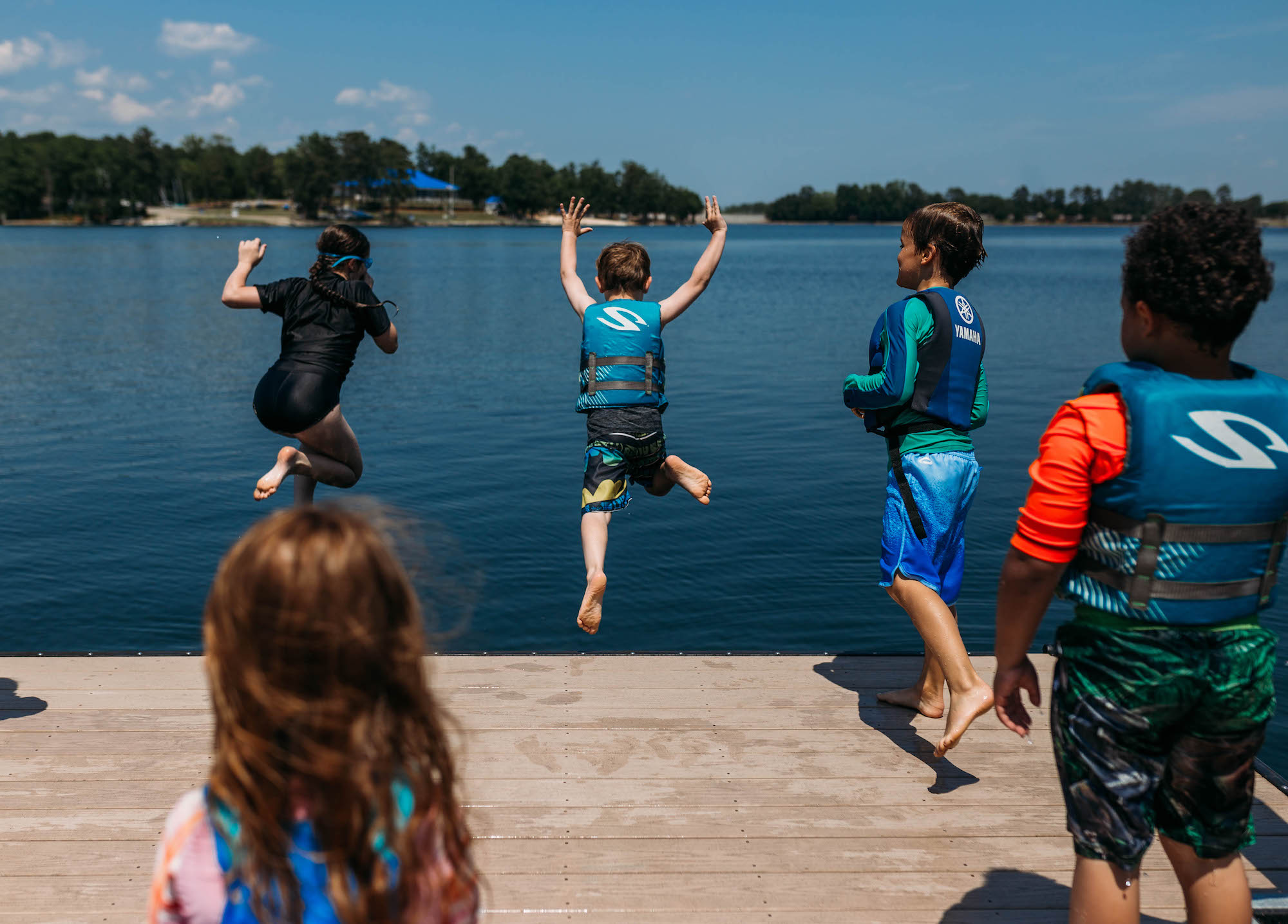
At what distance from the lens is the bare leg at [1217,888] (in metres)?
2.57

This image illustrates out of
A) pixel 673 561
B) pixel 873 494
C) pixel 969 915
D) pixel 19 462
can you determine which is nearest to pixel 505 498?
pixel 673 561

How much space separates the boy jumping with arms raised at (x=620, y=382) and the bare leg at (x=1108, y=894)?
9.95 feet

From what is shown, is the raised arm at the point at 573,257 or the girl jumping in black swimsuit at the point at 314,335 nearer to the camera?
the girl jumping in black swimsuit at the point at 314,335

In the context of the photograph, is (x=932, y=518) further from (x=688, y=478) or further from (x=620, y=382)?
(x=620, y=382)

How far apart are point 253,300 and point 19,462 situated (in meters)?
12.7

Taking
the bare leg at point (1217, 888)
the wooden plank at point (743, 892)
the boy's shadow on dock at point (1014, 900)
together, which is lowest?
the boy's shadow on dock at point (1014, 900)

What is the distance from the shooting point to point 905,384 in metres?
4.36

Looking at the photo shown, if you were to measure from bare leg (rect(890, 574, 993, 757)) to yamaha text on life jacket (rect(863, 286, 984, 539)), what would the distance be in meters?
0.26

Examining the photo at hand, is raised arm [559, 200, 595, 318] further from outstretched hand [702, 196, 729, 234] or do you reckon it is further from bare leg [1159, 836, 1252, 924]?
bare leg [1159, 836, 1252, 924]

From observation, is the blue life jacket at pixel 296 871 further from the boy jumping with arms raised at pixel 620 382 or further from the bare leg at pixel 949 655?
the boy jumping with arms raised at pixel 620 382

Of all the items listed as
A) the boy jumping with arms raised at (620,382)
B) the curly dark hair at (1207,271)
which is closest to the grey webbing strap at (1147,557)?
the curly dark hair at (1207,271)

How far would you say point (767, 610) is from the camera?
10531mm

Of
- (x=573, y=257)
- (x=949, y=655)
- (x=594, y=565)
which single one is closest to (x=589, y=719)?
(x=594, y=565)

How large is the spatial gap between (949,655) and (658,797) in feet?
4.34
